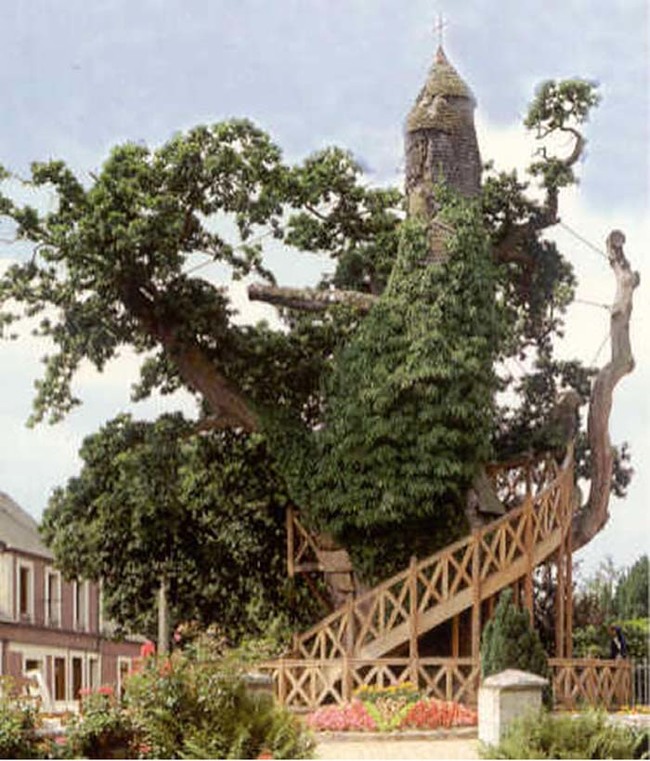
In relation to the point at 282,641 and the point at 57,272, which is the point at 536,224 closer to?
the point at 57,272

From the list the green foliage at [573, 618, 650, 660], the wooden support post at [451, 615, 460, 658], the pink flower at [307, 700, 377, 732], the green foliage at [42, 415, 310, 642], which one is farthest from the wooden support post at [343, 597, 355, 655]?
the green foliage at [573, 618, 650, 660]

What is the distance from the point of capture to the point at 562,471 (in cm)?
3488

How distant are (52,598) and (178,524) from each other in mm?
18082

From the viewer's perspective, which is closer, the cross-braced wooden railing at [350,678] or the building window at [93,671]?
the cross-braced wooden railing at [350,678]

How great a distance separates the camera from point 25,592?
2119 inches

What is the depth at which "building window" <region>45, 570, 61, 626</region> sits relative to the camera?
55656 millimetres

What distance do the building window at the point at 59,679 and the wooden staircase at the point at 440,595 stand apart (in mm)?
23251

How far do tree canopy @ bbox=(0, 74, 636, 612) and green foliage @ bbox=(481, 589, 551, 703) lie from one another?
252 cm

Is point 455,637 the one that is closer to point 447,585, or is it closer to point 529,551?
point 447,585

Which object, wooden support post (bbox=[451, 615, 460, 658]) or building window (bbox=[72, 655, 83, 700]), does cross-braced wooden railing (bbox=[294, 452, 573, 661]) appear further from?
building window (bbox=[72, 655, 83, 700])

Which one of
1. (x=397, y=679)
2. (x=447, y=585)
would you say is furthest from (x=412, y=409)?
(x=397, y=679)

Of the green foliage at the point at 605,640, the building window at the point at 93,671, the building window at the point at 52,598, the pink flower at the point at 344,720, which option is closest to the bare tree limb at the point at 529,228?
the green foliage at the point at 605,640

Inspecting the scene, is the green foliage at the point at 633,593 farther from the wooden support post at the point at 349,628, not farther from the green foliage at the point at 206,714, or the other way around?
the green foliage at the point at 206,714

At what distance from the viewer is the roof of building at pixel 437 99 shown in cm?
3619
